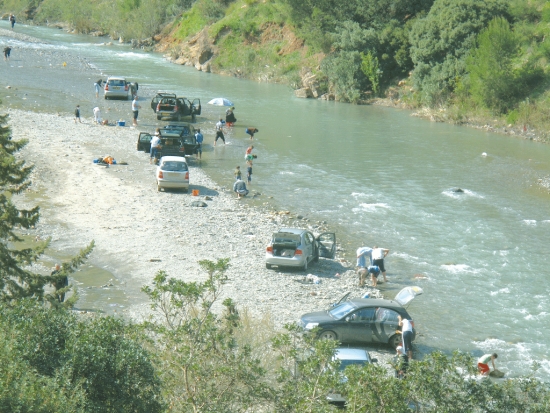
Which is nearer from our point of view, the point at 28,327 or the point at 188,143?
the point at 28,327

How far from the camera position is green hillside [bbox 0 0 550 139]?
5384 cm

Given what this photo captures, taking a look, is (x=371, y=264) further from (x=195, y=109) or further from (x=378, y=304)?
(x=195, y=109)

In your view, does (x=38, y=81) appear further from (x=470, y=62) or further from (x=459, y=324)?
(x=459, y=324)

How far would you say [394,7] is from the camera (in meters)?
68.7

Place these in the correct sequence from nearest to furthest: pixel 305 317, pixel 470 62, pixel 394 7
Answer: pixel 305 317
pixel 470 62
pixel 394 7

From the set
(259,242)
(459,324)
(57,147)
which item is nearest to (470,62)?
(57,147)

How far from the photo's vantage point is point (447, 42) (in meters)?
59.3

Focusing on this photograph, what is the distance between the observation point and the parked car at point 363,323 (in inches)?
730

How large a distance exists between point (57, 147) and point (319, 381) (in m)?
30.6

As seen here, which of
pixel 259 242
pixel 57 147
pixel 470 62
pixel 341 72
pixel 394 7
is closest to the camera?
pixel 259 242

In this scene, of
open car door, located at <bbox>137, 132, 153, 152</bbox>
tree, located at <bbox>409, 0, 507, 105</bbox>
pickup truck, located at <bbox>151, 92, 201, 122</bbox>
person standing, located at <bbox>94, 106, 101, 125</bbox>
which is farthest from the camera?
tree, located at <bbox>409, 0, 507, 105</bbox>

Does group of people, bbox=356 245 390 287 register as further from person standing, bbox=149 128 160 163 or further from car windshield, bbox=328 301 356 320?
person standing, bbox=149 128 160 163

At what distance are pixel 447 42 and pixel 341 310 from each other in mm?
44820

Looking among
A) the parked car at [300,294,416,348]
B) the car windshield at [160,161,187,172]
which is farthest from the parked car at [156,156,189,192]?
the parked car at [300,294,416,348]
